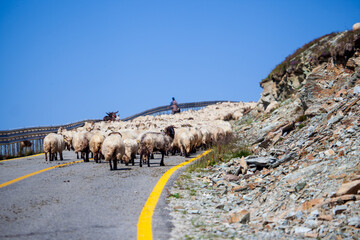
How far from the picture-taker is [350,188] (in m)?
5.07

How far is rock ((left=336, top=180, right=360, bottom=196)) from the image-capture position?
16.5 feet

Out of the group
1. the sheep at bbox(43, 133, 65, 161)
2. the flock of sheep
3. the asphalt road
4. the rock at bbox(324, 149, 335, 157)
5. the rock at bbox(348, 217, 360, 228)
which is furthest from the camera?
the sheep at bbox(43, 133, 65, 161)

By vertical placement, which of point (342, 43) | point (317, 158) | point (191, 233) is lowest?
point (191, 233)

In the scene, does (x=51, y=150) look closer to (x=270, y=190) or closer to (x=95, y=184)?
(x=95, y=184)

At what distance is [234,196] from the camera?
304 inches

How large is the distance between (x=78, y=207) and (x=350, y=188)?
170 inches

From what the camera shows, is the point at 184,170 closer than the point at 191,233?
No

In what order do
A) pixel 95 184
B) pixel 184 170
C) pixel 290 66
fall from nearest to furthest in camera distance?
1. pixel 95 184
2. pixel 184 170
3. pixel 290 66

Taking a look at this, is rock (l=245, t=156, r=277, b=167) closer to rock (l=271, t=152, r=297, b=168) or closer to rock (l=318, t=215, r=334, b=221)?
rock (l=271, t=152, r=297, b=168)

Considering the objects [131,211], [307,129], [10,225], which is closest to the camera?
[10,225]

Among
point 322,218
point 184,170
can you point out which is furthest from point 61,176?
point 322,218

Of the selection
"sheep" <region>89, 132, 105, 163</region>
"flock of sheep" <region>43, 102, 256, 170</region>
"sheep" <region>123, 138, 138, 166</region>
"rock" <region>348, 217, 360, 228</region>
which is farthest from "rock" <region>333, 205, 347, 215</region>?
"sheep" <region>89, 132, 105, 163</region>

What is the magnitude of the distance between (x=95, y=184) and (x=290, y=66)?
17979 millimetres

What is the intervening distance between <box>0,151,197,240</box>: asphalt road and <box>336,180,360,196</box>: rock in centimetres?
235
